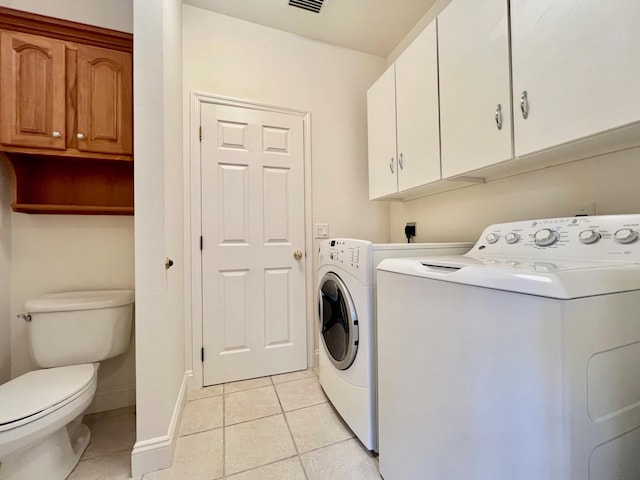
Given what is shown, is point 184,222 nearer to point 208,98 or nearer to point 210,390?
point 208,98

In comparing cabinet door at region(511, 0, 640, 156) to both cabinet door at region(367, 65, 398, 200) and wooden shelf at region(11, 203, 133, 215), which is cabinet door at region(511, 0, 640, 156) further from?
wooden shelf at region(11, 203, 133, 215)

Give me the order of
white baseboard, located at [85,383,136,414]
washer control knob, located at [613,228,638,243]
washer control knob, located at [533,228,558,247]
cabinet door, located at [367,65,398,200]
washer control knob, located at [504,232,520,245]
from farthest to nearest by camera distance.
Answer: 1. cabinet door, located at [367,65,398,200]
2. white baseboard, located at [85,383,136,414]
3. washer control knob, located at [504,232,520,245]
4. washer control knob, located at [533,228,558,247]
5. washer control knob, located at [613,228,638,243]

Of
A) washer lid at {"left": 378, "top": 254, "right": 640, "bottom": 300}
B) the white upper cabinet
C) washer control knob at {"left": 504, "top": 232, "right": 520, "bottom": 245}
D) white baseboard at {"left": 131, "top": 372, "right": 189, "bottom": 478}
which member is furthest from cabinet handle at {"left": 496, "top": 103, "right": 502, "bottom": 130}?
white baseboard at {"left": 131, "top": 372, "right": 189, "bottom": 478}

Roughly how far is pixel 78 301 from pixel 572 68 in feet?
7.59

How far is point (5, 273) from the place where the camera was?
1396 millimetres

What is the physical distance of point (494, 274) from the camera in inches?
25.1

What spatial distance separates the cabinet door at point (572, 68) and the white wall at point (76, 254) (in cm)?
209

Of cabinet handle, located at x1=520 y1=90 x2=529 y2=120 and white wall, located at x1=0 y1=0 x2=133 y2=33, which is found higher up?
white wall, located at x1=0 y1=0 x2=133 y2=33

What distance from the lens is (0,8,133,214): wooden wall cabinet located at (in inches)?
50.5

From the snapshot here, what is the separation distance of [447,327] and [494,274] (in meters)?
0.21

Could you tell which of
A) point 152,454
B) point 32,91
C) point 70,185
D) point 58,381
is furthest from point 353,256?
point 32,91

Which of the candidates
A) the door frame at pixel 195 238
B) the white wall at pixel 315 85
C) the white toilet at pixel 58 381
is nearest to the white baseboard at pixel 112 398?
the white toilet at pixel 58 381

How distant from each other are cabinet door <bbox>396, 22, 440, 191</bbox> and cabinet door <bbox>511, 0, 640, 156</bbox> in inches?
16.9

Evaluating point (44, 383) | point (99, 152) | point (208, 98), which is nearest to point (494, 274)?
point (44, 383)
